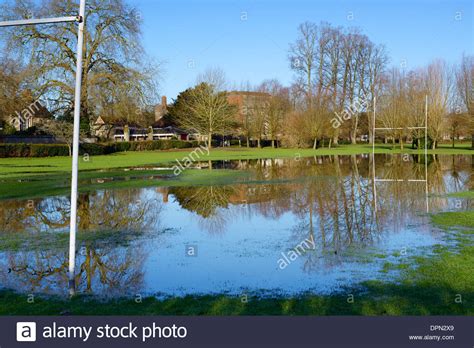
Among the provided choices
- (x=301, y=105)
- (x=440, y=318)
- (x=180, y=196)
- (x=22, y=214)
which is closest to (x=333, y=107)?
(x=301, y=105)

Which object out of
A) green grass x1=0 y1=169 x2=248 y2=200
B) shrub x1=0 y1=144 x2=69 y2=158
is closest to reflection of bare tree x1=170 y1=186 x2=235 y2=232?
green grass x1=0 y1=169 x2=248 y2=200

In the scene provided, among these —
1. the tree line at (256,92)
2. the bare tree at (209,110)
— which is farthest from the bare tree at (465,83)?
the bare tree at (209,110)

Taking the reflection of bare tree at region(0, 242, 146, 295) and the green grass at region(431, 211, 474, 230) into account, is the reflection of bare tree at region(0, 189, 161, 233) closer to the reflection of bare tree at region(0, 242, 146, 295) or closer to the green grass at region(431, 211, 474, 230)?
the reflection of bare tree at region(0, 242, 146, 295)

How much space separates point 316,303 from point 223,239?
5205 mm

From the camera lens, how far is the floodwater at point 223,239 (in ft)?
26.0

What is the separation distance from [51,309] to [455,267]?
21.2ft

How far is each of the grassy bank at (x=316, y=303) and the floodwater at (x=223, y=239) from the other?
40cm

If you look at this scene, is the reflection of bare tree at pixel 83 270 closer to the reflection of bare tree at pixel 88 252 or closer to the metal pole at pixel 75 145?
the reflection of bare tree at pixel 88 252

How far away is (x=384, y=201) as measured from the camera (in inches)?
668

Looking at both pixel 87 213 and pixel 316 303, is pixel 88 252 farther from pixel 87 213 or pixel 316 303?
pixel 316 303

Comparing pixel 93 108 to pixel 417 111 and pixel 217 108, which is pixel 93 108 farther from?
pixel 417 111

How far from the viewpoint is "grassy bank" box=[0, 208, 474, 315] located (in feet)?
20.3

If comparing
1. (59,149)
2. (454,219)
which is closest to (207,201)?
(454,219)

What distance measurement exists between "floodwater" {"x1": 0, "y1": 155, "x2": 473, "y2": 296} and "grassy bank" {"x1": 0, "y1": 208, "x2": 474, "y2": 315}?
40cm
